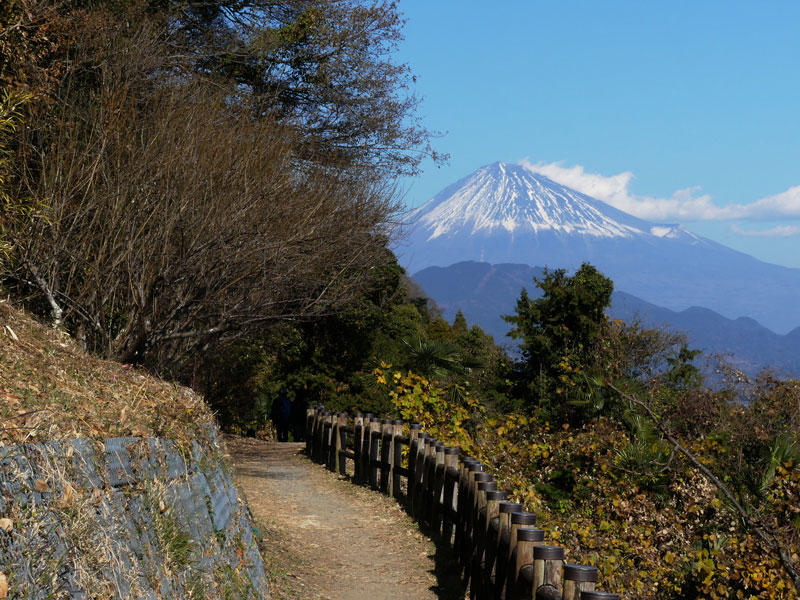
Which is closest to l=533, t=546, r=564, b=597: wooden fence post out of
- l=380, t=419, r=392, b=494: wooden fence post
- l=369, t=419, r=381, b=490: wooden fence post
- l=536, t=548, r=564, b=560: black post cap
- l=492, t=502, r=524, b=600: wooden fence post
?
l=536, t=548, r=564, b=560: black post cap

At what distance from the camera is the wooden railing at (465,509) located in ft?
17.6

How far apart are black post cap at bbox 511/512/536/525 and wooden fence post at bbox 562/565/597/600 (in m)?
1.28

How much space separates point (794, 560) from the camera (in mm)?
Answer: 9797

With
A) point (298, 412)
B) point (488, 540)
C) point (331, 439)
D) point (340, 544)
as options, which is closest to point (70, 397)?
point (488, 540)

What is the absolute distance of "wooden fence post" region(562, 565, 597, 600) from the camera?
4.76m

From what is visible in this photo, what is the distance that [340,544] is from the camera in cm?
1011

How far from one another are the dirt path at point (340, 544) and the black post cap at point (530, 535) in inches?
97.1

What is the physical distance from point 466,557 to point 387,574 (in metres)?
1.12

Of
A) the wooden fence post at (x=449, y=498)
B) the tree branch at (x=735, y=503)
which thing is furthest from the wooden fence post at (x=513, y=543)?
the wooden fence post at (x=449, y=498)

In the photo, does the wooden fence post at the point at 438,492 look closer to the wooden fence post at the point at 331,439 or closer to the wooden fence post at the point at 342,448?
the wooden fence post at the point at 342,448

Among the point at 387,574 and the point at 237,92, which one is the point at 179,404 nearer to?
the point at 387,574

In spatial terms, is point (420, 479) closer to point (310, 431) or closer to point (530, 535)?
point (530, 535)

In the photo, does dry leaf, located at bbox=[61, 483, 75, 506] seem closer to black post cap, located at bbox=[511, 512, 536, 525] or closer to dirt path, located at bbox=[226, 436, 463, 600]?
black post cap, located at bbox=[511, 512, 536, 525]

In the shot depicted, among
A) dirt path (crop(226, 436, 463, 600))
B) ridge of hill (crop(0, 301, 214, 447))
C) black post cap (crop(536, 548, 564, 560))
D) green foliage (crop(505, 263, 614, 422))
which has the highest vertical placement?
green foliage (crop(505, 263, 614, 422))
